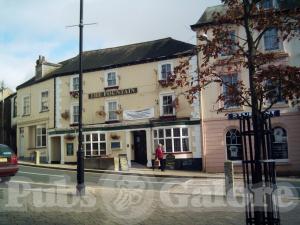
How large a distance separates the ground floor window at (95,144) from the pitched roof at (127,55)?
17.9 ft

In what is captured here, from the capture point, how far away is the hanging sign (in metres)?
28.4

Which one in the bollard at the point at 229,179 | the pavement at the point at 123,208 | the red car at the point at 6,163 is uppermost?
the red car at the point at 6,163

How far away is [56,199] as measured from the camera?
12.0 metres

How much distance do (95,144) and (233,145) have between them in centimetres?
1098

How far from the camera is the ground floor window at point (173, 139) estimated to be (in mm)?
26578

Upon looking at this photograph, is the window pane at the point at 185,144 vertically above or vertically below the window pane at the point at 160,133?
below

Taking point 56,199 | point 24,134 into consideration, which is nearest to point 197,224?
point 56,199

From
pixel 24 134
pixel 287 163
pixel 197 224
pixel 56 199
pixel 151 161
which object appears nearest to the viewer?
pixel 197 224

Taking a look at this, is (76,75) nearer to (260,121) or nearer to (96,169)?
(96,169)

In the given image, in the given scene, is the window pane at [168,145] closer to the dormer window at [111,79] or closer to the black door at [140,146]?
the black door at [140,146]

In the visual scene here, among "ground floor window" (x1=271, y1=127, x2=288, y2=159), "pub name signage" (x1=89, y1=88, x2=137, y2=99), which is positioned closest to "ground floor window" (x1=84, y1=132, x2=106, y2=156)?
"pub name signage" (x1=89, y1=88, x2=137, y2=99)

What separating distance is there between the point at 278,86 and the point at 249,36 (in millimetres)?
1060

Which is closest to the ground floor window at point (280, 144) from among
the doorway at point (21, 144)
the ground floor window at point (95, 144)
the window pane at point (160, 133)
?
the window pane at point (160, 133)

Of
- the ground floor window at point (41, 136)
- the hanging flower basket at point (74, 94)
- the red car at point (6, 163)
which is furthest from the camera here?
the ground floor window at point (41, 136)
